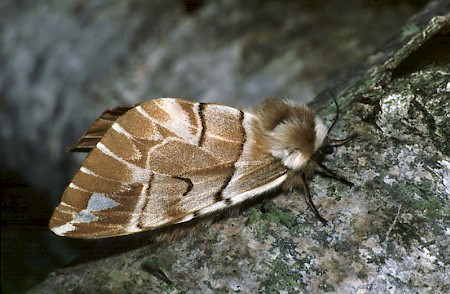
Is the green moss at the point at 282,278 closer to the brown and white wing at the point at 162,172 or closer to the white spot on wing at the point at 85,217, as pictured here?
the brown and white wing at the point at 162,172

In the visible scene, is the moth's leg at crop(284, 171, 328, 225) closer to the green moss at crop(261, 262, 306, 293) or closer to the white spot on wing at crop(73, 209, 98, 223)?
the green moss at crop(261, 262, 306, 293)

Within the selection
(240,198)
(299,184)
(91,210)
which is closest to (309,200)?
(299,184)

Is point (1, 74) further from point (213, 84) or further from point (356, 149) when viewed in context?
point (356, 149)

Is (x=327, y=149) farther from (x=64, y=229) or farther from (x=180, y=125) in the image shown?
(x=64, y=229)

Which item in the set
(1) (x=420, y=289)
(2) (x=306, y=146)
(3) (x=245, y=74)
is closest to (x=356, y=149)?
(2) (x=306, y=146)

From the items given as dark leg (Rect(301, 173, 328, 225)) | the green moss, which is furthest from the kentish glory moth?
the green moss

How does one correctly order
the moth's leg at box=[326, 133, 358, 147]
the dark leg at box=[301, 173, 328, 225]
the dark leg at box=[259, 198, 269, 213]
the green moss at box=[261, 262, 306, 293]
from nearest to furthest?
the green moss at box=[261, 262, 306, 293], the dark leg at box=[301, 173, 328, 225], the dark leg at box=[259, 198, 269, 213], the moth's leg at box=[326, 133, 358, 147]
